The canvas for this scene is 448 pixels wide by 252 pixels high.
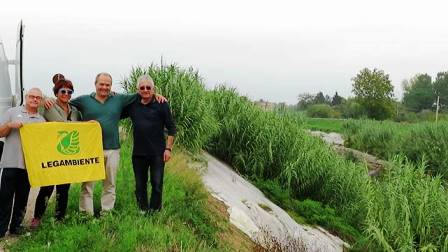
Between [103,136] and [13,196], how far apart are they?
1300mm

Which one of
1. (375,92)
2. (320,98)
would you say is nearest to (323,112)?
(375,92)

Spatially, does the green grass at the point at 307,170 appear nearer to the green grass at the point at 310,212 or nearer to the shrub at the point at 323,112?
the green grass at the point at 310,212

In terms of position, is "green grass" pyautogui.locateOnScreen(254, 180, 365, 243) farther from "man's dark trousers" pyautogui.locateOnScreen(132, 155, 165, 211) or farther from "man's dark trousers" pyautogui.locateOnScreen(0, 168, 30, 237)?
"man's dark trousers" pyautogui.locateOnScreen(0, 168, 30, 237)

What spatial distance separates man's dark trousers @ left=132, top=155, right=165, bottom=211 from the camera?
7.31 m

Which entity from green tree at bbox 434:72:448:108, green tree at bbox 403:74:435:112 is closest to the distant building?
green tree at bbox 403:74:435:112

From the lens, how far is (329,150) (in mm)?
16047

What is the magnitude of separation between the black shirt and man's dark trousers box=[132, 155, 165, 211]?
0.36 feet

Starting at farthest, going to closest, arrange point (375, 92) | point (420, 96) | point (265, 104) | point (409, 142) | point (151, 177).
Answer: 1. point (420, 96)
2. point (375, 92)
3. point (409, 142)
4. point (265, 104)
5. point (151, 177)

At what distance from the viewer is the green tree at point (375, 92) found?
171 ft

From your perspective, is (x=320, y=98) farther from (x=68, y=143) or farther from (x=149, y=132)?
(x=68, y=143)

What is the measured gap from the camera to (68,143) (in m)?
6.92

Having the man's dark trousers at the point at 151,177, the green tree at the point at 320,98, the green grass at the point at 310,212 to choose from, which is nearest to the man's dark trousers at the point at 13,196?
the man's dark trousers at the point at 151,177

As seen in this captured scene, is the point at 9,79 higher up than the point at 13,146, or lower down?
higher up

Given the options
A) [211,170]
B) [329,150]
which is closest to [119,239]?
[211,170]
